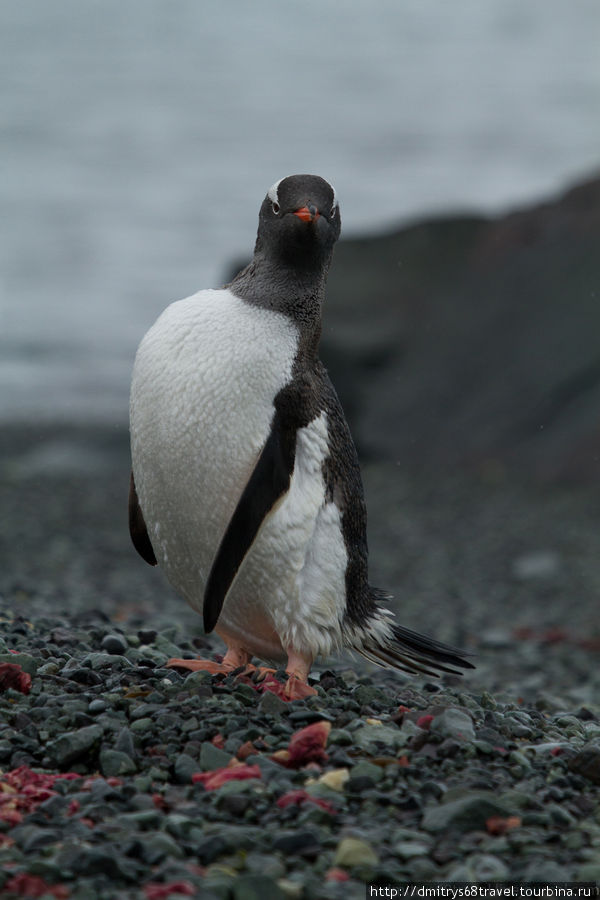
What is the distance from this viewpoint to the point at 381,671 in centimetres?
633

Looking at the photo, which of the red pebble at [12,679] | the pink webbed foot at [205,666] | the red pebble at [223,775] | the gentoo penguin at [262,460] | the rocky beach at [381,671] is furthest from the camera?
the pink webbed foot at [205,666]

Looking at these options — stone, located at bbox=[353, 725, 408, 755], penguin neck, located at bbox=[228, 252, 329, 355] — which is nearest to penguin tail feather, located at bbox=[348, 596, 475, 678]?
stone, located at bbox=[353, 725, 408, 755]

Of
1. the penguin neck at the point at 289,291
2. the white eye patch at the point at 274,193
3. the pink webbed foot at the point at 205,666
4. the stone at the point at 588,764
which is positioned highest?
the white eye patch at the point at 274,193

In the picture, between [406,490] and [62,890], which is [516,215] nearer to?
[406,490]

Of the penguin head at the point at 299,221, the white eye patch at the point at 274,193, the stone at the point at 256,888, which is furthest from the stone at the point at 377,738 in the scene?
the white eye patch at the point at 274,193

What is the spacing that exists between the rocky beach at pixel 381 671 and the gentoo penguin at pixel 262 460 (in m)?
0.32

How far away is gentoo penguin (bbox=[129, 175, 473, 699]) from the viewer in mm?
4418

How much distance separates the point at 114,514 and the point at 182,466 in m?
9.39

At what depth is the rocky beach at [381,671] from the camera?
3.02m

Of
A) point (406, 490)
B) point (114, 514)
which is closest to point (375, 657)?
point (114, 514)

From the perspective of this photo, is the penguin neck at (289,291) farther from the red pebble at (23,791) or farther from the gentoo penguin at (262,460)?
the red pebble at (23,791)

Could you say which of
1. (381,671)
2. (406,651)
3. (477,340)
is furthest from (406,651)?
(477,340)

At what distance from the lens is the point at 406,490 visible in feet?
51.3

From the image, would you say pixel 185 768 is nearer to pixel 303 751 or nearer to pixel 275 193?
pixel 303 751
